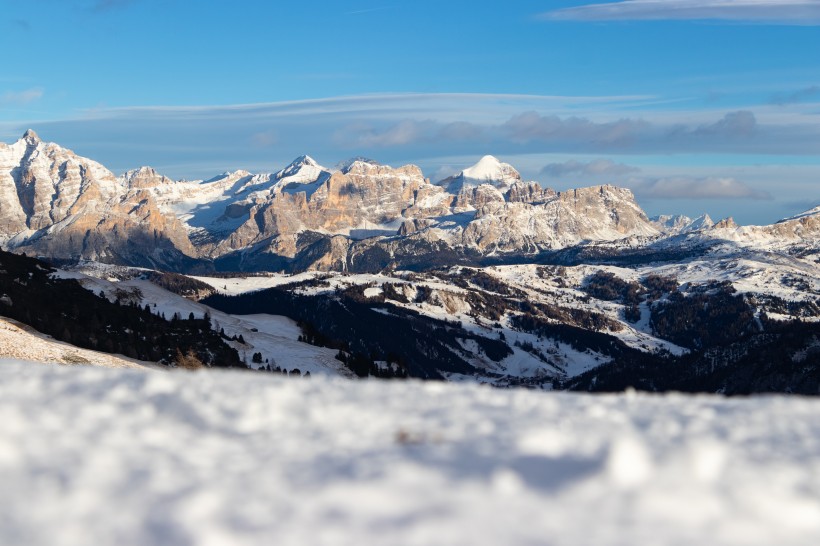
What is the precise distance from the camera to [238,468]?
10422mm

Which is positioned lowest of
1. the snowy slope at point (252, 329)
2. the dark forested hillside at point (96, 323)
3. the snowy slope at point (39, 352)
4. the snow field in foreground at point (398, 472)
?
the snowy slope at point (252, 329)

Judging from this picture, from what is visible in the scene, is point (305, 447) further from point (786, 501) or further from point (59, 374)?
point (59, 374)

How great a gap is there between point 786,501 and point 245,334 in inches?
3750

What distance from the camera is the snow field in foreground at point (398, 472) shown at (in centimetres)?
873

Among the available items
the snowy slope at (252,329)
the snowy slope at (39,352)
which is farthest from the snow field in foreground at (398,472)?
the snowy slope at (252,329)

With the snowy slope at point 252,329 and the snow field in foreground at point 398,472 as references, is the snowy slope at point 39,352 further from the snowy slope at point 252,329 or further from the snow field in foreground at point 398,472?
the snow field in foreground at point 398,472

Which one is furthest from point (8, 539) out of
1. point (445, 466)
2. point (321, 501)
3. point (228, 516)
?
point (445, 466)

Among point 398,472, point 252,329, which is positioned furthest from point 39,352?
point 252,329

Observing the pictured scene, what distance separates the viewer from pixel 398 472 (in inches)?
392

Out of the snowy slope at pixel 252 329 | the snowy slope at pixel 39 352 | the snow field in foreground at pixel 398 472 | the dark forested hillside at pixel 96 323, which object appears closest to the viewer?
the snow field in foreground at pixel 398 472

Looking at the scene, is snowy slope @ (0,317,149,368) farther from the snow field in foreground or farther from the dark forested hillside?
the snow field in foreground

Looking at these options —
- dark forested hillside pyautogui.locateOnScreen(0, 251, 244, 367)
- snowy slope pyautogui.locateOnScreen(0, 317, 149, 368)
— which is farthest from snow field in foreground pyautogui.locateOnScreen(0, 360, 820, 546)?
dark forested hillside pyautogui.locateOnScreen(0, 251, 244, 367)

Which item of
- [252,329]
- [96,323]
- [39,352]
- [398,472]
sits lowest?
[252,329]

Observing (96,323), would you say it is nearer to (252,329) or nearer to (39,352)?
(252,329)
